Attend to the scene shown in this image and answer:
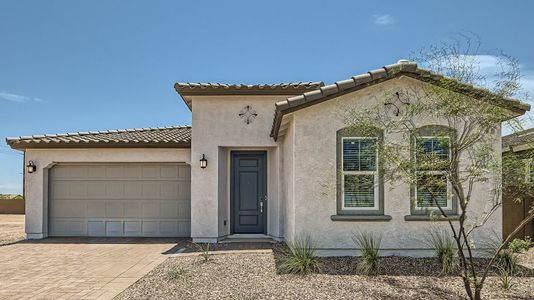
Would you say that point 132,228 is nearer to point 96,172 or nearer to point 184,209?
point 184,209

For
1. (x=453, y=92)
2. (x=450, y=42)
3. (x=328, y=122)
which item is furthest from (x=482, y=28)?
(x=328, y=122)

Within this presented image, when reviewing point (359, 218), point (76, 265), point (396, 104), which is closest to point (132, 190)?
point (76, 265)

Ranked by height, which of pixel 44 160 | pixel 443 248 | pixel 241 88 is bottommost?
pixel 443 248

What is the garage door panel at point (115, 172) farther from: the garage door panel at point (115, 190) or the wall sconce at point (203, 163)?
the wall sconce at point (203, 163)

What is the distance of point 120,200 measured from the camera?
47.0ft

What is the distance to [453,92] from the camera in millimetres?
6660

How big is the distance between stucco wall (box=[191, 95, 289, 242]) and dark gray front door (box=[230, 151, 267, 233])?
716mm

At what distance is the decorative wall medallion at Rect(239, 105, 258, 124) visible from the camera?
12969mm

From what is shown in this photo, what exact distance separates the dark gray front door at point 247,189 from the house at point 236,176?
0.03 m

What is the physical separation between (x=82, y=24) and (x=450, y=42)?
11.9 m

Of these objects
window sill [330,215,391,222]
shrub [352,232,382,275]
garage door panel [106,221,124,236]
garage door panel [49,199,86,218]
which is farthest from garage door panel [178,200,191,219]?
shrub [352,232,382,275]

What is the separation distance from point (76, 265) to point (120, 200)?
15.5 feet

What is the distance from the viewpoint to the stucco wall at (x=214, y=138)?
12909 mm

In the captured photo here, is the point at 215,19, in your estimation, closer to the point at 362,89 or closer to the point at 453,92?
the point at 362,89
